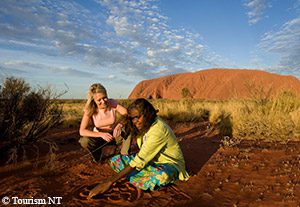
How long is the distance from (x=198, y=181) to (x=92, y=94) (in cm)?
197

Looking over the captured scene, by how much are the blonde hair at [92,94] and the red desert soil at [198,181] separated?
912 millimetres

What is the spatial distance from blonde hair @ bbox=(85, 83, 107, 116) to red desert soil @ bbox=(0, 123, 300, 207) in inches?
35.9

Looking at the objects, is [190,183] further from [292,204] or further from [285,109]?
[285,109]

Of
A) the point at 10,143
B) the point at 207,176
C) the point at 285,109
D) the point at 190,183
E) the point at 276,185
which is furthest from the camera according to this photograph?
the point at 285,109

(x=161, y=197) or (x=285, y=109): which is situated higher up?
(x=285, y=109)

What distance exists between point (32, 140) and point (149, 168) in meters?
2.67

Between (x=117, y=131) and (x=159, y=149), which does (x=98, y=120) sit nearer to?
(x=117, y=131)

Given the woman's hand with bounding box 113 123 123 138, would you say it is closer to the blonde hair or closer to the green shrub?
the blonde hair

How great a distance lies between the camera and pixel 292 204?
2.74 m

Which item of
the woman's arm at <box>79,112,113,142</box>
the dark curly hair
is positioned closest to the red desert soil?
the woman's arm at <box>79,112,113,142</box>

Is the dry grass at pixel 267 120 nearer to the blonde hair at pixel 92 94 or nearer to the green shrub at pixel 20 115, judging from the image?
the blonde hair at pixel 92 94

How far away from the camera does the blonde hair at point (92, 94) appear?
159 inches

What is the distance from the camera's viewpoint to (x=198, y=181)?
3.57 meters

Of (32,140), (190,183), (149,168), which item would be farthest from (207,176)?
(32,140)
